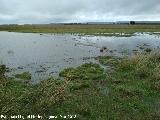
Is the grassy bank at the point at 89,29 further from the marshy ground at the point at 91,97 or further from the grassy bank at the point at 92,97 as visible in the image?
the grassy bank at the point at 92,97

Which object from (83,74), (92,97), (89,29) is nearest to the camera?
(92,97)

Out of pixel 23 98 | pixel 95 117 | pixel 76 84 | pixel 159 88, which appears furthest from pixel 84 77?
pixel 95 117

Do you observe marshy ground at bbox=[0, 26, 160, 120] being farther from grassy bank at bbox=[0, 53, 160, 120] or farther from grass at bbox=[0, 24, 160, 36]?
grass at bbox=[0, 24, 160, 36]

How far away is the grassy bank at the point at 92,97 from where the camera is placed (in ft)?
46.1

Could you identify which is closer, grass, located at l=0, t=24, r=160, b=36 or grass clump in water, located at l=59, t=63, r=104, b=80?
grass clump in water, located at l=59, t=63, r=104, b=80

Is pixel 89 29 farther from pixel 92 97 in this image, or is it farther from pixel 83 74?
pixel 92 97

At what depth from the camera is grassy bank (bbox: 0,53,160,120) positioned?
46.1ft

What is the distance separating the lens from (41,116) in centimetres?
1351

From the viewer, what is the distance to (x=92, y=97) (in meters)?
16.9

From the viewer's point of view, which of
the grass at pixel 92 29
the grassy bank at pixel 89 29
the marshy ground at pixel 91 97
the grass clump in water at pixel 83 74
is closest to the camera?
the marshy ground at pixel 91 97

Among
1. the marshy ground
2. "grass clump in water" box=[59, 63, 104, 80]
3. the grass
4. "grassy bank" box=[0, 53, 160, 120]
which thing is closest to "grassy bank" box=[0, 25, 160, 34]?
the grass

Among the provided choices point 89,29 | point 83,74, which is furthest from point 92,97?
point 89,29

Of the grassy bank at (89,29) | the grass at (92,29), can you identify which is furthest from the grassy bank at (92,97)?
the grassy bank at (89,29)

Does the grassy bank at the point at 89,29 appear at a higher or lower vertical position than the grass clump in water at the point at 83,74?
higher
